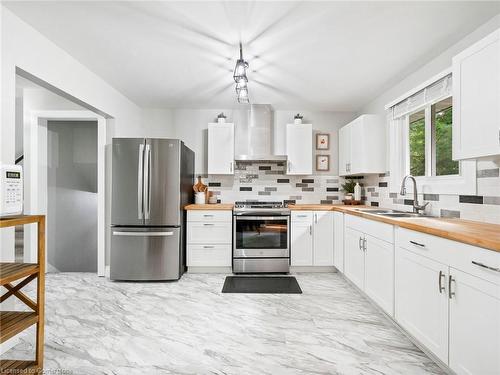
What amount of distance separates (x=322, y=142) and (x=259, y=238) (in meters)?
1.93

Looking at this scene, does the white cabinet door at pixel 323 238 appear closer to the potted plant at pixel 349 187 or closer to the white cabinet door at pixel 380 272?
the potted plant at pixel 349 187

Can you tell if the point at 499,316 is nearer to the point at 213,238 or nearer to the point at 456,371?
the point at 456,371

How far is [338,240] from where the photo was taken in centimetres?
366

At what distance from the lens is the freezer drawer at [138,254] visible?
11.3 ft

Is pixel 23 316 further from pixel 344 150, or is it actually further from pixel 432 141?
pixel 344 150

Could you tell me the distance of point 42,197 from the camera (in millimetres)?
3805

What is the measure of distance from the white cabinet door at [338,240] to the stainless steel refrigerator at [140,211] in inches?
79.7

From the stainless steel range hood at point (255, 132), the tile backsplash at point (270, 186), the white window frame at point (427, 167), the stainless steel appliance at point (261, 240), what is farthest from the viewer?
the tile backsplash at point (270, 186)

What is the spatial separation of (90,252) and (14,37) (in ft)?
9.33

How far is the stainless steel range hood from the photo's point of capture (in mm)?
4391

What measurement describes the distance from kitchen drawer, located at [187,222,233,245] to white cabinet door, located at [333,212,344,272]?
4.54 feet

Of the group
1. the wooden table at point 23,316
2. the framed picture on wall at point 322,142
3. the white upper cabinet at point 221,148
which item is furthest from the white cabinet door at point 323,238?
the wooden table at point 23,316

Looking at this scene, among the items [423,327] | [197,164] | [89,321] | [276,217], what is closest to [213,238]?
[276,217]

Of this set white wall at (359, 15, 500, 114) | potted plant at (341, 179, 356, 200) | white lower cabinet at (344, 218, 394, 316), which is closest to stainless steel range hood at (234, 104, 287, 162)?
potted plant at (341, 179, 356, 200)
